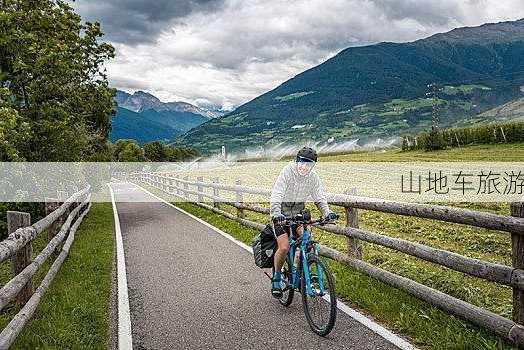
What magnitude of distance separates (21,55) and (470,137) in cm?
8304

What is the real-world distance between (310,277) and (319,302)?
321mm

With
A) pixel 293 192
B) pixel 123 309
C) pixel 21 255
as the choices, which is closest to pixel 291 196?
pixel 293 192

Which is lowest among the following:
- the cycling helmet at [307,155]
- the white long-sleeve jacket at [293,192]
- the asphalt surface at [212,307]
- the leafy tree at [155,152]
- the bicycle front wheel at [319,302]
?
the asphalt surface at [212,307]

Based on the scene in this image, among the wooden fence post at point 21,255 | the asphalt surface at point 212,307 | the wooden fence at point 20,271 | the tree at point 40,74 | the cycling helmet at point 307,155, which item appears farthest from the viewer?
the tree at point 40,74

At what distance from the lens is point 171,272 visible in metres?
8.67

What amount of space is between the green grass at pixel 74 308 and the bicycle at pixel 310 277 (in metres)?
2.44

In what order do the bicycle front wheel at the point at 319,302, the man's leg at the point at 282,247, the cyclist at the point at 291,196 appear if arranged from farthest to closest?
1. the man's leg at the point at 282,247
2. the cyclist at the point at 291,196
3. the bicycle front wheel at the point at 319,302

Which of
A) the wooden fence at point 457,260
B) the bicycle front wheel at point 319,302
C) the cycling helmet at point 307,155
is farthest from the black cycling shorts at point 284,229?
the wooden fence at point 457,260

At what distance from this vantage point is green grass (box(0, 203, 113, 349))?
5.39 m

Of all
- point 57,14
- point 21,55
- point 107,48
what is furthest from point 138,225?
point 107,48

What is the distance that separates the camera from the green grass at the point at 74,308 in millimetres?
5387

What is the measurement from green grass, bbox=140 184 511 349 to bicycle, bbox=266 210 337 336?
864 mm

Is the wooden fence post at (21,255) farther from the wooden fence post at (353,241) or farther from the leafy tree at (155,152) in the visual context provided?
the leafy tree at (155,152)

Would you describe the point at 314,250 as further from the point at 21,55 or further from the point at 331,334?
the point at 21,55
